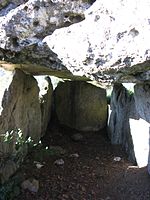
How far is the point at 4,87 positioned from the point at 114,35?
6.10 ft

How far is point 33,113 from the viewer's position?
5598 mm

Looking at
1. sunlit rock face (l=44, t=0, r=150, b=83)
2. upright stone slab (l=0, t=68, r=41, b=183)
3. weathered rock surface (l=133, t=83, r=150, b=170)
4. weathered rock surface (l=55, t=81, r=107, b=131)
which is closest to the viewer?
sunlit rock face (l=44, t=0, r=150, b=83)

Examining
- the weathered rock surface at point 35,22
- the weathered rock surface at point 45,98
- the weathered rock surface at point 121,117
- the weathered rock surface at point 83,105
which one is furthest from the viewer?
the weathered rock surface at point 83,105

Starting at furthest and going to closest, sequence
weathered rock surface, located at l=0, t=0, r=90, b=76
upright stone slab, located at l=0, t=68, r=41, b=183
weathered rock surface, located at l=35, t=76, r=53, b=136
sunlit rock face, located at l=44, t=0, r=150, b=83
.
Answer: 1. weathered rock surface, located at l=35, t=76, r=53, b=136
2. upright stone slab, located at l=0, t=68, r=41, b=183
3. weathered rock surface, located at l=0, t=0, r=90, b=76
4. sunlit rock face, located at l=44, t=0, r=150, b=83

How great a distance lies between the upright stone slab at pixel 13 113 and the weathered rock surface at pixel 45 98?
0.65 meters

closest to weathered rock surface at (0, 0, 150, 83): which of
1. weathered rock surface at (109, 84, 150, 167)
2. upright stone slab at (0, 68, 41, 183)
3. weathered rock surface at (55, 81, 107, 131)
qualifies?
upright stone slab at (0, 68, 41, 183)

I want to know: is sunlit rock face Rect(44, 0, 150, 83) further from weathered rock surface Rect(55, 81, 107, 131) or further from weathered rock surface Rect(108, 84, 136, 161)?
→ weathered rock surface Rect(55, 81, 107, 131)

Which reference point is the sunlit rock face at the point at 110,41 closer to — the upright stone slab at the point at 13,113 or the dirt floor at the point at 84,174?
the upright stone slab at the point at 13,113

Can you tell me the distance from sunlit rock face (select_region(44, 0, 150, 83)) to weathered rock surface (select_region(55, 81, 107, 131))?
3.22 metres

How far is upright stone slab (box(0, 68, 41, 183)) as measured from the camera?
4.41 meters

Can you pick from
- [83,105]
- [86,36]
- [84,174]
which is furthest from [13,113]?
[83,105]

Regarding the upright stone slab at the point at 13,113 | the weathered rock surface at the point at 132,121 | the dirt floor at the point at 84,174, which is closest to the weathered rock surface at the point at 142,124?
the weathered rock surface at the point at 132,121

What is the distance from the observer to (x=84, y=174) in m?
5.09

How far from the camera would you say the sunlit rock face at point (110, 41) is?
9.91 ft
